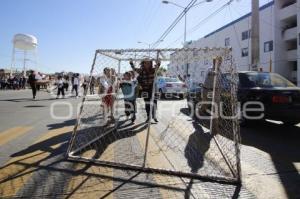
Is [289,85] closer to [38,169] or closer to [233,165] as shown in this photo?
[233,165]

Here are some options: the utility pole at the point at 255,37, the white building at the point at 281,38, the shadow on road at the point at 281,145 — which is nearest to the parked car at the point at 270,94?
the shadow on road at the point at 281,145

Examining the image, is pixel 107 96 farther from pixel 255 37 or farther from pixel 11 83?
pixel 11 83

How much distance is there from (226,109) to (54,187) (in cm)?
501

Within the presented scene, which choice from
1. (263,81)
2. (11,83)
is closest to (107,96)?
(263,81)

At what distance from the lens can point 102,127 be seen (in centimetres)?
945

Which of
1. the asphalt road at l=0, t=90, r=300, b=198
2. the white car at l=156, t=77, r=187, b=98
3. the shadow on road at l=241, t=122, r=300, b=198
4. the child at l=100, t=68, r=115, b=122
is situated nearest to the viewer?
the asphalt road at l=0, t=90, r=300, b=198

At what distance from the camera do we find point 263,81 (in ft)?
30.8

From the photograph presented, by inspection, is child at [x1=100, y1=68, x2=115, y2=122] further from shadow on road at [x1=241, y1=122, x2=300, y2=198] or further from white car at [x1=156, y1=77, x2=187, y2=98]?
white car at [x1=156, y1=77, x2=187, y2=98]

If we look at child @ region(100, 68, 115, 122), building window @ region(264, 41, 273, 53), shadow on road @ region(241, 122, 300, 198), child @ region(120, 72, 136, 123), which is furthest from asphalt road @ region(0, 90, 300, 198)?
building window @ region(264, 41, 273, 53)

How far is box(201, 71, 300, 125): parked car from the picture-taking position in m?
8.36

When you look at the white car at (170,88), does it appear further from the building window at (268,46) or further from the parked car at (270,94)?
the building window at (268,46)

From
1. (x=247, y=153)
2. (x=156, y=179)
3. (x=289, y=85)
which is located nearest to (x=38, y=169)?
(x=156, y=179)

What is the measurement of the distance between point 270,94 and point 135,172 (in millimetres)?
4680

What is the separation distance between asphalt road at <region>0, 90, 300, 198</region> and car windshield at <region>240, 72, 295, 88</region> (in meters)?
1.22
